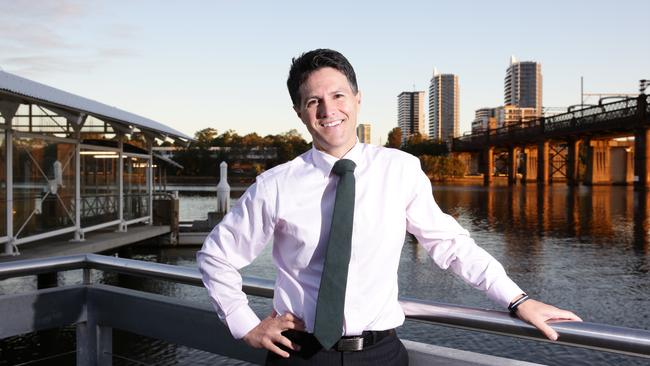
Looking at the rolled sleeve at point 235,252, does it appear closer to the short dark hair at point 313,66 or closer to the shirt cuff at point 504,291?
the short dark hair at point 313,66

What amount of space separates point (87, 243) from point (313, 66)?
13619 millimetres

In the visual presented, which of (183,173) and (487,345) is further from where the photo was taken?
(183,173)

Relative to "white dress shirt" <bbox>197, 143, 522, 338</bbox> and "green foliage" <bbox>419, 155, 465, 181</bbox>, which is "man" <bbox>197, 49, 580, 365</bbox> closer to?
"white dress shirt" <bbox>197, 143, 522, 338</bbox>

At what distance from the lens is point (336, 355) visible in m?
1.76

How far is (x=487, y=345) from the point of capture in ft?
32.7

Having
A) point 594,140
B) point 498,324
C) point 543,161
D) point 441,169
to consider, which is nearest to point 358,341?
point 498,324

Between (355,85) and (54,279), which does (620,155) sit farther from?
(355,85)

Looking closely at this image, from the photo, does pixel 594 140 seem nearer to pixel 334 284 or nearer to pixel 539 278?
pixel 539 278

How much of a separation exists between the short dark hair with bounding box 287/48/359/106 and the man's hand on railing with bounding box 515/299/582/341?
0.83 meters

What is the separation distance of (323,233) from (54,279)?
11368mm

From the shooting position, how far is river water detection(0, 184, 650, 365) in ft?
32.3

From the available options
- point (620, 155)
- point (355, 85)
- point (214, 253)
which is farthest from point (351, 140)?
point (620, 155)

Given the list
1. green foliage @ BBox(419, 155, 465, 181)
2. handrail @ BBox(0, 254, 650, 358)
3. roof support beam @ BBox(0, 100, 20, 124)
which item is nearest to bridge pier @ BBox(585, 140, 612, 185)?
green foliage @ BBox(419, 155, 465, 181)

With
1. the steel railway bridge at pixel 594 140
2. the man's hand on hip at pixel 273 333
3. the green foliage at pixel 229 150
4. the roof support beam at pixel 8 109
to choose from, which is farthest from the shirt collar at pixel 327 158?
the green foliage at pixel 229 150
